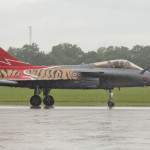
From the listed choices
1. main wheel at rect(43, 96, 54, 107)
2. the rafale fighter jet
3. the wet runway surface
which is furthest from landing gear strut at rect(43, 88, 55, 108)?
the wet runway surface

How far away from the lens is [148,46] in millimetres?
160625

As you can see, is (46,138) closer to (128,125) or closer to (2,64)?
(128,125)

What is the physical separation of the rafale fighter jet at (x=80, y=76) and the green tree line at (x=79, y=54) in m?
91.7

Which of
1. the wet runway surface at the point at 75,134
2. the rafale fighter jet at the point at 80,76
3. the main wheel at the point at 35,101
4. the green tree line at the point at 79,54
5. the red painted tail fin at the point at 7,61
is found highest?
the green tree line at the point at 79,54

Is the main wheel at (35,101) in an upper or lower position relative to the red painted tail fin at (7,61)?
lower

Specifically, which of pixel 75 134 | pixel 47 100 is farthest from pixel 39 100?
pixel 75 134

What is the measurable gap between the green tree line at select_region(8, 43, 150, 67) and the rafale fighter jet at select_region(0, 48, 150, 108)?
3610 inches

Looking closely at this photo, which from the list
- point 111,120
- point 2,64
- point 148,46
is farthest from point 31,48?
point 111,120

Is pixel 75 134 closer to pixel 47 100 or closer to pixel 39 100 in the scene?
pixel 39 100

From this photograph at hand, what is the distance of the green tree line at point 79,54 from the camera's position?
436ft

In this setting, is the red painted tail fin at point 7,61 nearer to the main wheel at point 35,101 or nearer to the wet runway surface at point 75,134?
the main wheel at point 35,101

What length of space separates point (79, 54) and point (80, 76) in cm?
12810

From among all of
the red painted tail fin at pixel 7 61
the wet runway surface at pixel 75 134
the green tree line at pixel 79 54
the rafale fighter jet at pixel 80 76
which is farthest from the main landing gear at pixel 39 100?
the green tree line at pixel 79 54

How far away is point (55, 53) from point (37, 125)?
14316cm
